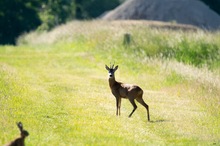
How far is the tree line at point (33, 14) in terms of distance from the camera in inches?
2469

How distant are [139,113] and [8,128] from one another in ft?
14.1

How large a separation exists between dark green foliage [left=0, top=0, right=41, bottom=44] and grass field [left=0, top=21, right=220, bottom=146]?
80.1 feet

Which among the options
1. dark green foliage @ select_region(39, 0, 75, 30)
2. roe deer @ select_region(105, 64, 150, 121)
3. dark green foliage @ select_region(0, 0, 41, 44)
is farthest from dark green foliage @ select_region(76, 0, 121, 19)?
roe deer @ select_region(105, 64, 150, 121)

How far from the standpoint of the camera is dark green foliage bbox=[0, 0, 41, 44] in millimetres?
62469

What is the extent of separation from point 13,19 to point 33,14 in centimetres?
423

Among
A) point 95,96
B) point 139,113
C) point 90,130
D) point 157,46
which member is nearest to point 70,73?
point 157,46

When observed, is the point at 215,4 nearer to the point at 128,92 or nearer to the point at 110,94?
the point at 110,94

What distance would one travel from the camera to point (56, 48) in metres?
41.0

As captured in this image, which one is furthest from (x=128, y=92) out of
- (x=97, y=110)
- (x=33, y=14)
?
(x=33, y=14)

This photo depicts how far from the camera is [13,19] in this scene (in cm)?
6309

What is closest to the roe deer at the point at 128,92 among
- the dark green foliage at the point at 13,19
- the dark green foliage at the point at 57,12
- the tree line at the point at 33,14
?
the tree line at the point at 33,14

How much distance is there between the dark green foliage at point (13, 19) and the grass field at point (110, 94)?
961 inches

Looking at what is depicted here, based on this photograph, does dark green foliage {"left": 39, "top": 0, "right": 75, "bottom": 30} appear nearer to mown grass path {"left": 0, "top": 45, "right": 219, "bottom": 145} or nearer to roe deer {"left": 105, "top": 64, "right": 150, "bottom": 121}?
mown grass path {"left": 0, "top": 45, "right": 219, "bottom": 145}

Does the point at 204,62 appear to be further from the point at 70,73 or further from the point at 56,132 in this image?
the point at 56,132
